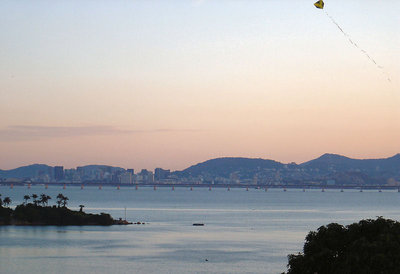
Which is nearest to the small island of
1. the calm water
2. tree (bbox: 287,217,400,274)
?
the calm water

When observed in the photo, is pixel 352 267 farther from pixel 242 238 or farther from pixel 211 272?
pixel 242 238

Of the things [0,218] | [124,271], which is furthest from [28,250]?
[0,218]

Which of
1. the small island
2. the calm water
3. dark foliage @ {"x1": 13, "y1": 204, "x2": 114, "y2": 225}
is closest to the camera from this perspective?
the calm water

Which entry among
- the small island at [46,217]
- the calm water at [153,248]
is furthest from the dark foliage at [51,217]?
the calm water at [153,248]

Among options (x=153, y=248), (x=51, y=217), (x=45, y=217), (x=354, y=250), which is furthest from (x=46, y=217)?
(x=354, y=250)

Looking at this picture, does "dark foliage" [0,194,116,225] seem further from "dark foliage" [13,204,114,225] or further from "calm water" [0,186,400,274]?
"calm water" [0,186,400,274]

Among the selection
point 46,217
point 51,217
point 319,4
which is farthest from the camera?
point 51,217

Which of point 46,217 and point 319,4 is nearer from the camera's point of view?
point 319,4

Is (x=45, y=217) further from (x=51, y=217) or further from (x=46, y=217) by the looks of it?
(x=51, y=217)
